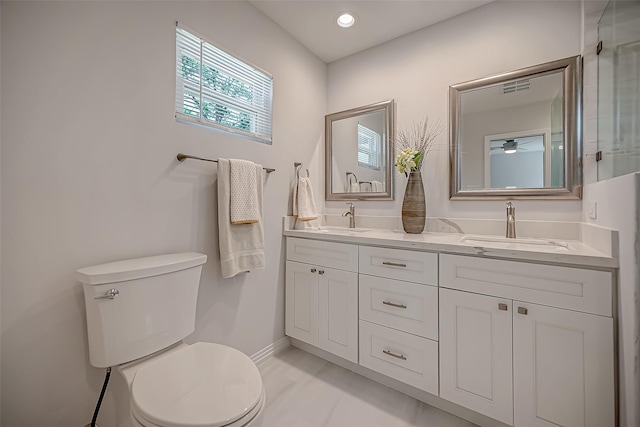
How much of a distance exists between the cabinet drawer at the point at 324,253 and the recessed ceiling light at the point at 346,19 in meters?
1.56

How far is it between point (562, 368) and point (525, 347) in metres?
0.13

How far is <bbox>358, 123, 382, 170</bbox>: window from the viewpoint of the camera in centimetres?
219

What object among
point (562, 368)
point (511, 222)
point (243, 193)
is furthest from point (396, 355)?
point (243, 193)

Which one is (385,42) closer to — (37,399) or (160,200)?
(160,200)

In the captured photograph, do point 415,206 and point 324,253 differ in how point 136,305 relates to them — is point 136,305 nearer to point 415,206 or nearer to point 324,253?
point 324,253

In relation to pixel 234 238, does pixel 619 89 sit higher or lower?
higher

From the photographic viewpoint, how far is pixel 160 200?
1.36m

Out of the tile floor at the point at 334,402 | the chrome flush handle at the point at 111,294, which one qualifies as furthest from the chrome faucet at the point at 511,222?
the chrome flush handle at the point at 111,294

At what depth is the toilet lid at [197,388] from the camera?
79 cm

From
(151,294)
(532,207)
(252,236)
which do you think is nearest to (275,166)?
(252,236)

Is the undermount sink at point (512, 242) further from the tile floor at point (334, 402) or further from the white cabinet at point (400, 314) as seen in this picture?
the tile floor at point (334, 402)

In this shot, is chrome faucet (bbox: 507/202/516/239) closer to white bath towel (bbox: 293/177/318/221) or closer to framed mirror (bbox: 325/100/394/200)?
framed mirror (bbox: 325/100/394/200)

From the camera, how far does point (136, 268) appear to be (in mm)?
1071

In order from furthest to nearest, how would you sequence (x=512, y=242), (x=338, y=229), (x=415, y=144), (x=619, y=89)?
1. (x=338, y=229)
2. (x=415, y=144)
3. (x=512, y=242)
4. (x=619, y=89)
